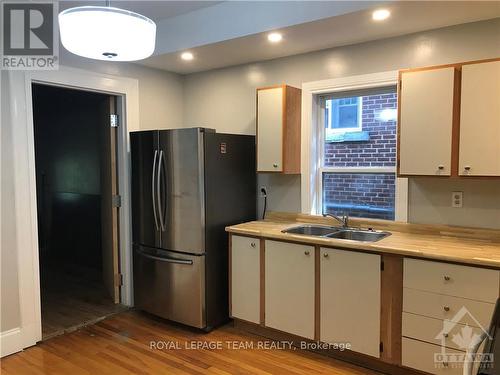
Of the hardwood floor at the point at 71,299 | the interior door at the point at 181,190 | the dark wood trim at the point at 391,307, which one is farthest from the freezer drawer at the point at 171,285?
the dark wood trim at the point at 391,307

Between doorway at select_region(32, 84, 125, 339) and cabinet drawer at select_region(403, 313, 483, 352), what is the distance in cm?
261

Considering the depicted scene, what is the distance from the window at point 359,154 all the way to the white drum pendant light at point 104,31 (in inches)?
81.2

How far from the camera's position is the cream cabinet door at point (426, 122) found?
2.50 metres

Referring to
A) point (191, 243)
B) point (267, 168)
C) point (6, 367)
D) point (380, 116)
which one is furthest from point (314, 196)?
point (6, 367)

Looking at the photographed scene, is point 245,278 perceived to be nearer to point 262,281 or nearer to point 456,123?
point 262,281

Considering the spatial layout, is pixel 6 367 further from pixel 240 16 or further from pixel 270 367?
pixel 240 16

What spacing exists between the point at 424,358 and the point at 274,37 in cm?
242

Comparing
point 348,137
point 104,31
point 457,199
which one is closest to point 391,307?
point 457,199

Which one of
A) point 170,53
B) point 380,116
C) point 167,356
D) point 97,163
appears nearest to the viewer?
point 167,356

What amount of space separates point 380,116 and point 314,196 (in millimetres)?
865

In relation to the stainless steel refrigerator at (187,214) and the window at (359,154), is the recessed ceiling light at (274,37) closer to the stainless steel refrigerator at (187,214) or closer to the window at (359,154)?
the window at (359,154)

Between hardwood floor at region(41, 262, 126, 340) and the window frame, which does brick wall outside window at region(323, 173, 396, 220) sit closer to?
the window frame

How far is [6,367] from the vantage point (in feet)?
8.81

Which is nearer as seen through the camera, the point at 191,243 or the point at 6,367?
the point at 6,367
